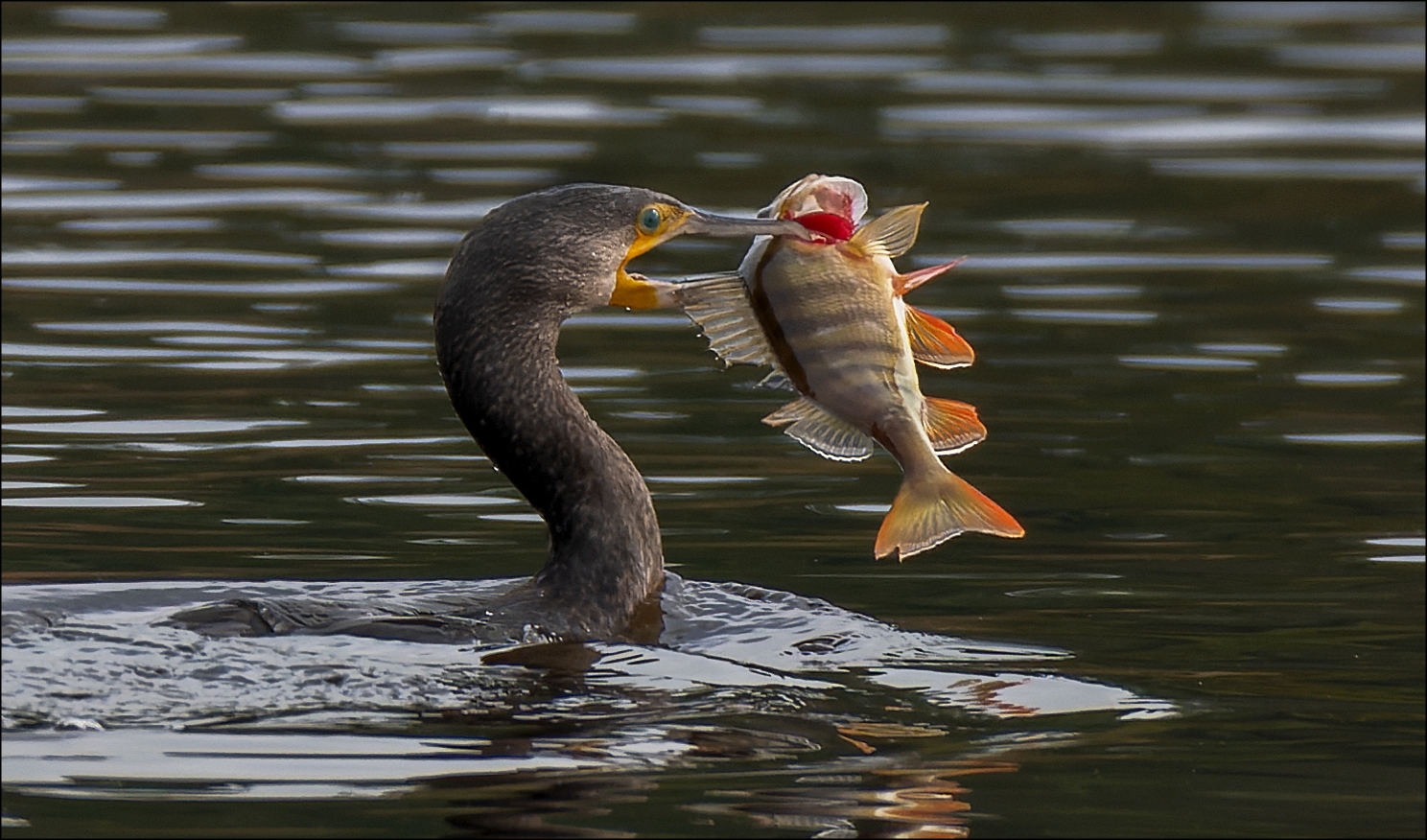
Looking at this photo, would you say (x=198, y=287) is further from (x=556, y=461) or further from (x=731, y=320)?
(x=731, y=320)

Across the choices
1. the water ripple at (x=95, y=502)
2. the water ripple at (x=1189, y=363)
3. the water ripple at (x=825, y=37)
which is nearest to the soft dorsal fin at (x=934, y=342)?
the water ripple at (x=95, y=502)

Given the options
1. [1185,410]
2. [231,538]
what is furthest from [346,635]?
[1185,410]

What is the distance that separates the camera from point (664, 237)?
26.7ft

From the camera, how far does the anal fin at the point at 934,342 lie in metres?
7.55

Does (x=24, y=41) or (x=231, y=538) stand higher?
(x=24, y=41)

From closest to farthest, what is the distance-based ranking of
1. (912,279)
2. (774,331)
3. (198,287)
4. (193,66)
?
1. (912,279)
2. (774,331)
3. (198,287)
4. (193,66)

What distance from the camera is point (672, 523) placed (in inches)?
358

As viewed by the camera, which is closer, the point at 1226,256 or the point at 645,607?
the point at 645,607

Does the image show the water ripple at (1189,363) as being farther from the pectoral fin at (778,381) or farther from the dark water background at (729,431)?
the pectoral fin at (778,381)

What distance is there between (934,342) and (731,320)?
23.2 inches

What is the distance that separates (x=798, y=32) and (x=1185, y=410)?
10.3 m

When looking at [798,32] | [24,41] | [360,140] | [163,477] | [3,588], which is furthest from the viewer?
[798,32]

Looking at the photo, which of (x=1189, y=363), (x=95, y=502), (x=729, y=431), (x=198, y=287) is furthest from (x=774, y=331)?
(x=198, y=287)

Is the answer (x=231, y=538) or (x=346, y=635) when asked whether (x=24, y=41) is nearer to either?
(x=231, y=538)
